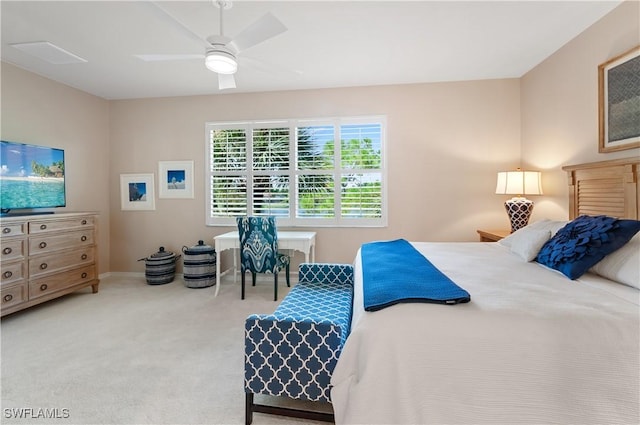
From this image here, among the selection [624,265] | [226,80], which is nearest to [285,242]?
[226,80]

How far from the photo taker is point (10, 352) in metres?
2.35

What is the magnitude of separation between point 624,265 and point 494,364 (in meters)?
1.13

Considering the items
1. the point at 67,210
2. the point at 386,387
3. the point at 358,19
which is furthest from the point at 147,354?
the point at 358,19

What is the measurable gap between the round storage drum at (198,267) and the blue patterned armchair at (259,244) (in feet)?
2.60

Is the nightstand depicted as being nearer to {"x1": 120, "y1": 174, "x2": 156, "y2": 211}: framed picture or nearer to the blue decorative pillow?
the blue decorative pillow

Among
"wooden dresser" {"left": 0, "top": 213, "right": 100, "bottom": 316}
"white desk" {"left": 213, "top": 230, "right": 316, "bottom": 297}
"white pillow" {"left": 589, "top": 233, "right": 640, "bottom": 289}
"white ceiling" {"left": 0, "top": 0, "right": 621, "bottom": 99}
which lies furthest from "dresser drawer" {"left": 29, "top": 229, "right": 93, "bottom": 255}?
"white pillow" {"left": 589, "top": 233, "right": 640, "bottom": 289}

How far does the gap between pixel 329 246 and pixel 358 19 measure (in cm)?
273

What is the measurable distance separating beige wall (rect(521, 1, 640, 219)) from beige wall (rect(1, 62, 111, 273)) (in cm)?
558

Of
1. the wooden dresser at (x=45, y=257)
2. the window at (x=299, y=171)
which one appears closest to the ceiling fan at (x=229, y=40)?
the window at (x=299, y=171)

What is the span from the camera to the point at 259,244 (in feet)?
11.4

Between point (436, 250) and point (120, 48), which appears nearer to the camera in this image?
point (436, 250)

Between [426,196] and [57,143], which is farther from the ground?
[57,143]

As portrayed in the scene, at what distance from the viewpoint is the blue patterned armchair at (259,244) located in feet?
11.3

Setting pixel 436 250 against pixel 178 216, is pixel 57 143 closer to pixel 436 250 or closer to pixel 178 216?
pixel 178 216
